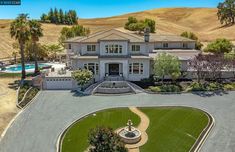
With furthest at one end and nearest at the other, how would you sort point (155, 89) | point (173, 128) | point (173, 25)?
point (173, 25) < point (155, 89) < point (173, 128)

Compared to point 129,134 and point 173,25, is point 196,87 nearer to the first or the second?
point 129,134

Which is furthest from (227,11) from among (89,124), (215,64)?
(89,124)

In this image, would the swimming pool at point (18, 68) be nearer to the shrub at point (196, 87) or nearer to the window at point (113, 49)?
the window at point (113, 49)

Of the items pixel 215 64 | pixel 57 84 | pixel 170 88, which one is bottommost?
pixel 170 88

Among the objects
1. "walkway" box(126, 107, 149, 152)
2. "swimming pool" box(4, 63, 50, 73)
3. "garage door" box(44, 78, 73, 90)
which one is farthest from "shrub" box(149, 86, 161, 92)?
"swimming pool" box(4, 63, 50, 73)

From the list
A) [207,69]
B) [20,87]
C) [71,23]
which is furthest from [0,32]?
[207,69]

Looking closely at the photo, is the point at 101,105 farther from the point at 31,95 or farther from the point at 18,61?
the point at 18,61

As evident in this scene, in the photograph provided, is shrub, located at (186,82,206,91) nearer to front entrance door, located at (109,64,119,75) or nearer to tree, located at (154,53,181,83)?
tree, located at (154,53,181,83)

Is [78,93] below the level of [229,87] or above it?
below
